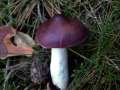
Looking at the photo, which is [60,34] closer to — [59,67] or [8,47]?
[59,67]

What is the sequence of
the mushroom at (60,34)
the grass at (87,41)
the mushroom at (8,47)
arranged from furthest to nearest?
1. the mushroom at (8,47)
2. the grass at (87,41)
3. the mushroom at (60,34)

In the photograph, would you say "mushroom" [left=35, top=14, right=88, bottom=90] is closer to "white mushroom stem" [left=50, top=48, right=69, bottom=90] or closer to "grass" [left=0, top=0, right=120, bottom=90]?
A: "white mushroom stem" [left=50, top=48, right=69, bottom=90]

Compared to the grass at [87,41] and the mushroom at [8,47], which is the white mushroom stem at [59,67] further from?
the mushroom at [8,47]

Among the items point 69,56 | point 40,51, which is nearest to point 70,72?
point 69,56

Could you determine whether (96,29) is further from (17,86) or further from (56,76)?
(17,86)

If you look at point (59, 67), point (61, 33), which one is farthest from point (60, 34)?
point (59, 67)

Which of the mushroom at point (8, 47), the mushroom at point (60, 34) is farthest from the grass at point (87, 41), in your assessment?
the mushroom at point (60, 34)
